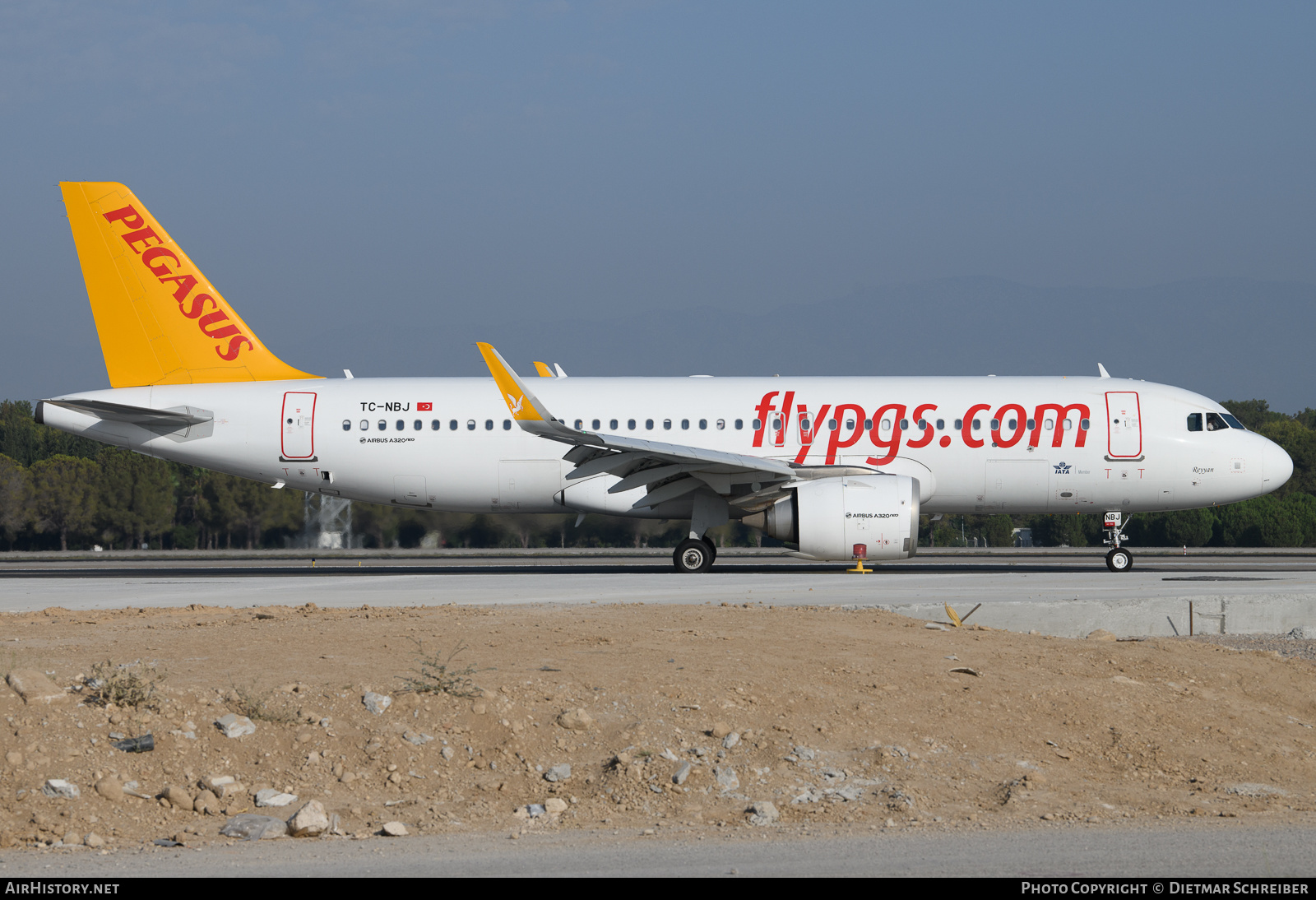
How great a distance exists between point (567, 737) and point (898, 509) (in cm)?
1407

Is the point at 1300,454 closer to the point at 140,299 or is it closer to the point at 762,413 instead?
the point at 762,413

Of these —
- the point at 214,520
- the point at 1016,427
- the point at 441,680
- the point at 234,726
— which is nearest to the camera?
the point at 234,726

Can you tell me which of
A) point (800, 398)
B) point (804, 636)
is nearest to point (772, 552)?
point (800, 398)

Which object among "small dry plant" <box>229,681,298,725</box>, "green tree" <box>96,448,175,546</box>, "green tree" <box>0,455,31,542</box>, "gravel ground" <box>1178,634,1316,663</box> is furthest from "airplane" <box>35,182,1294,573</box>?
"green tree" <box>0,455,31,542</box>

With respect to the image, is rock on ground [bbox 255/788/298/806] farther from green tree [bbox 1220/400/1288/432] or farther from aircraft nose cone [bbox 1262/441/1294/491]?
green tree [bbox 1220/400/1288/432]

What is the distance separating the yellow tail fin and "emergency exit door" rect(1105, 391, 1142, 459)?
1740cm

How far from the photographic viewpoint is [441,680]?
377 inches

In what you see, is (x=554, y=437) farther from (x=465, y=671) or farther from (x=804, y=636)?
(x=465, y=671)

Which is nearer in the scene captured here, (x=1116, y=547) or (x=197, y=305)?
(x=1116, y=547)

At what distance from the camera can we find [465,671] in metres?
9.87

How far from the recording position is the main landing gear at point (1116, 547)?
78.9 ft

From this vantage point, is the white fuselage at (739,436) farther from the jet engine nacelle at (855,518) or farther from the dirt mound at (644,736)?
the dirt mound at (644,736)

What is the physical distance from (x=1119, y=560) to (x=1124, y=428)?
268 centimetres

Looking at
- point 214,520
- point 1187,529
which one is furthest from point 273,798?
point 1187,529
